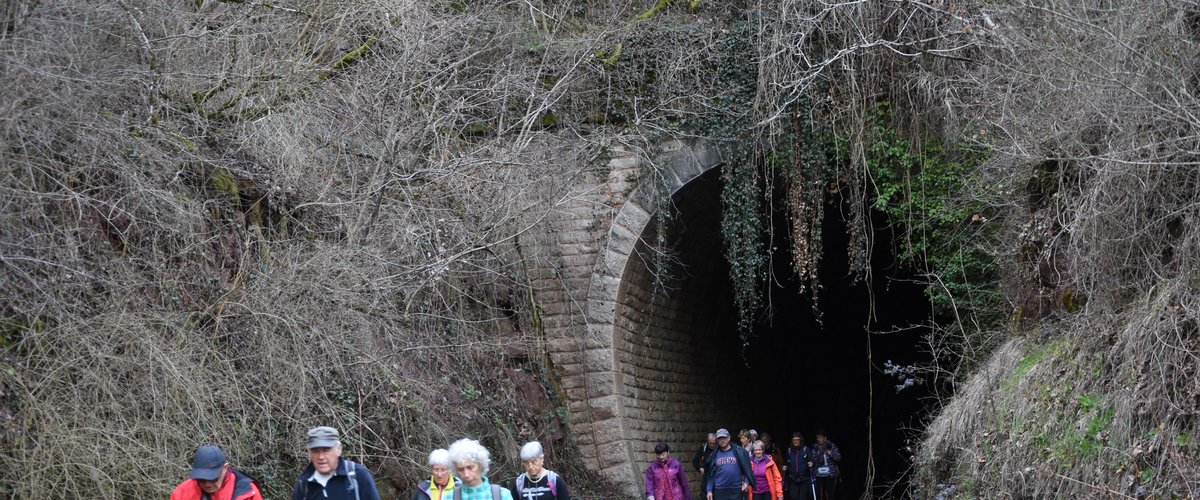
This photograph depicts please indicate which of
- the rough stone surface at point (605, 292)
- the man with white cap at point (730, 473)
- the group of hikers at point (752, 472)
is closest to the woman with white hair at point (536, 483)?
the group of hikers at point (752, 472)

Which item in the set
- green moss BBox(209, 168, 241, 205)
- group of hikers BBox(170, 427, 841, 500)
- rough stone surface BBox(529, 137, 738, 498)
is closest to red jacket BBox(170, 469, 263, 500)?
group of hikers BBox(170, 427, 841, 500)

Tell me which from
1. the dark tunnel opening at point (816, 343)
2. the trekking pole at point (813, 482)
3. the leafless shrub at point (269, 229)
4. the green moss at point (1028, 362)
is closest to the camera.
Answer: the leafless shrub at point (269, 229)

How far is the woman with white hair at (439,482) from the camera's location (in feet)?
17.7

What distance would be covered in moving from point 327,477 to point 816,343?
1394cm

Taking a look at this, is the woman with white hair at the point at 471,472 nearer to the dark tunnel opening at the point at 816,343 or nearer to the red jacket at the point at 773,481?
the red jacket at the point at 773,481

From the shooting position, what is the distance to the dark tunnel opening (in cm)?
1360

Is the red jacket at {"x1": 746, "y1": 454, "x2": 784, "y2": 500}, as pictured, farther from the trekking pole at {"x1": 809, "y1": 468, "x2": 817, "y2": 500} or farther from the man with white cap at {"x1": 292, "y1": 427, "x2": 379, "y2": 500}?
the man with white cap at {"x1": 292, "y1": 427, "x2": 379, "y2": 500}

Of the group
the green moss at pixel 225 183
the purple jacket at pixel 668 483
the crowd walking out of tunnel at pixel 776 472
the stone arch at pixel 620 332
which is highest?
the green moss at pixel 225 183

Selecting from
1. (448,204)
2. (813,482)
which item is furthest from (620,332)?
(448,204)

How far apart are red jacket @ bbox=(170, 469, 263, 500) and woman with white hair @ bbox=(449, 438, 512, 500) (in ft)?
3.05

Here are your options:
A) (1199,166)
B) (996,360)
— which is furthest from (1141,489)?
(996,360)

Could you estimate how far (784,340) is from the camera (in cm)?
1748

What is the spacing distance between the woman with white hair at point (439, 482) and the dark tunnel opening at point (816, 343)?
7.04m

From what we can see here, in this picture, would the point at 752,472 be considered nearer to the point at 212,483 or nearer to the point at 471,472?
the point at 471,472
